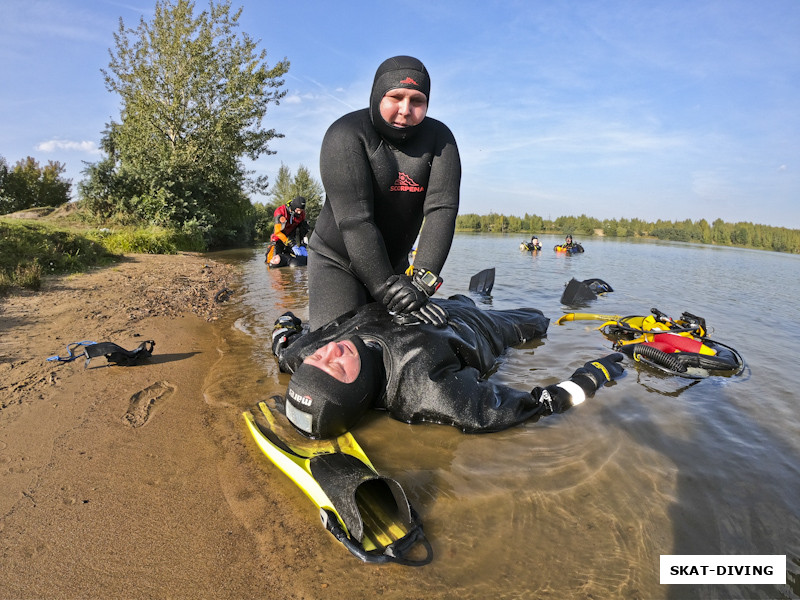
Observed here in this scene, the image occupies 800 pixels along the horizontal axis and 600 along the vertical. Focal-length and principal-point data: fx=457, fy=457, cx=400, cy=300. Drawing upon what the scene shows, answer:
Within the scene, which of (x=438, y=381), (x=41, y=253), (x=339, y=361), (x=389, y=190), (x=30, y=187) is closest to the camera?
(x=339, y=361)

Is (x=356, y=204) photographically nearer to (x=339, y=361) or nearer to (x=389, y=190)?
(x=389, y=190)

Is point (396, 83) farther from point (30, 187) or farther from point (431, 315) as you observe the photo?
point (30, 187)

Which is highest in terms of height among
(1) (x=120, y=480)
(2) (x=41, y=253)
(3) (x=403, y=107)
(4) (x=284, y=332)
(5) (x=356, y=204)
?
(3) (x=403, y=107)

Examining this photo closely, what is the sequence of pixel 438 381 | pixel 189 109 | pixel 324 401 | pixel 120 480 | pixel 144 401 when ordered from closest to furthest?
pixel 120 480, pixel 324 401, pixel 438 381, pixel 144 401, pixel 189 109

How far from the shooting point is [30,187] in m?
24.1

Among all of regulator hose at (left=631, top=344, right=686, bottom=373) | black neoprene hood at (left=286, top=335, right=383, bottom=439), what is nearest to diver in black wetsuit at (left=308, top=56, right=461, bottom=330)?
black neoprene hood at (left=286, top=335, right=383, bottom=439)

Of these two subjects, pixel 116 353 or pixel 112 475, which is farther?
pixel 116 353

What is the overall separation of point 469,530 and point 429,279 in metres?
1.62

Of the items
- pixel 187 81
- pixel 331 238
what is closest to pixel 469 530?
pixel 331 238

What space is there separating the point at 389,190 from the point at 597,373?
197cm

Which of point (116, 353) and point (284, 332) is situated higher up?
point (284, 332)

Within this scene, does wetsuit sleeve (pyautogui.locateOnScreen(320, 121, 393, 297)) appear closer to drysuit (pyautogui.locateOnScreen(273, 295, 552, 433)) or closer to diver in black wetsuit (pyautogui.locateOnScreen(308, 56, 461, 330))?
diver in black wetsuit (pyautogui.locateOnScreen(308, 56, 461, 330))

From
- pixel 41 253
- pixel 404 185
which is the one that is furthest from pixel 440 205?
pixel 41 253

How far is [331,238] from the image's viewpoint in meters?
3.61
